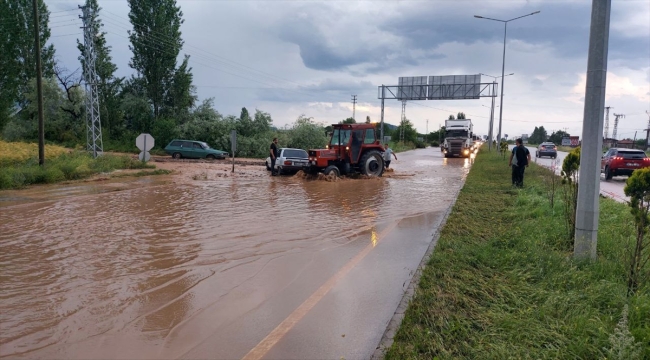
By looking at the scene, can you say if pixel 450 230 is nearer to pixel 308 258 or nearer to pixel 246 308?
pixel 308 258

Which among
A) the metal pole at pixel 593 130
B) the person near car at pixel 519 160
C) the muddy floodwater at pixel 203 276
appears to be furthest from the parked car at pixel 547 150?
the metal pole at pixel 593 130

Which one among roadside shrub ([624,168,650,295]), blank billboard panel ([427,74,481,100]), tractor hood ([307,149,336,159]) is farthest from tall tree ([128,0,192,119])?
roadside shrub ([624,168,650,295])

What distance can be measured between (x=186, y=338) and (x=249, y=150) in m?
34.8

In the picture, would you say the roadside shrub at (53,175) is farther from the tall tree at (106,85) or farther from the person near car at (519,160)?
the tall tree at (106,85)

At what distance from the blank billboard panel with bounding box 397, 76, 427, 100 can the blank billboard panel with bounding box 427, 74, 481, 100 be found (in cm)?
72

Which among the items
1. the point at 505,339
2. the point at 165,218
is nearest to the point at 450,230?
the point at 505,339

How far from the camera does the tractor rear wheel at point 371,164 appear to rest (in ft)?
65.3

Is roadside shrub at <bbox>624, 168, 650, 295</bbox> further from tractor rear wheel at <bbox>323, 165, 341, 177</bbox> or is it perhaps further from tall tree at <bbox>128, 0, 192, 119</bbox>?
tall tree at <bbox>128, 0, 192, 119</bbox>

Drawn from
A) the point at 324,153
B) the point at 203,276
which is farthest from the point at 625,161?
A: the point at 203,276

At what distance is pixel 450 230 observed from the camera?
28.3 ft

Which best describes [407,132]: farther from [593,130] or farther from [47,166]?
[593,130]

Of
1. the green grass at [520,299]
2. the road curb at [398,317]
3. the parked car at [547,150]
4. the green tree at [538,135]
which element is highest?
the green tree at [538,135]

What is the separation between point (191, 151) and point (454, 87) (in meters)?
27.0

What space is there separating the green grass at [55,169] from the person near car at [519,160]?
1763 centimetres
